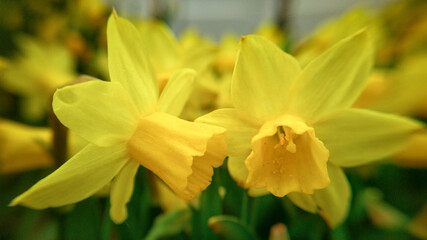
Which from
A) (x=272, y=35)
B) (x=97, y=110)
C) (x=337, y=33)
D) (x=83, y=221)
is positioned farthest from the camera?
(x=272, y=35)

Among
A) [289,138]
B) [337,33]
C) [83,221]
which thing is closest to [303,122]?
[289,138]

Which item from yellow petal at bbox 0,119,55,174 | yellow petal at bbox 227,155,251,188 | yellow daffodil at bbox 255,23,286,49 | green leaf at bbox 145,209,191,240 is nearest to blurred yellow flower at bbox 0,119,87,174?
yellow petal at bbox 0,119,55,174

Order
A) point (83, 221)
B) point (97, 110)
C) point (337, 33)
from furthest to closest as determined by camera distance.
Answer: point (337, 33), point (83, 221), point (97, 110)

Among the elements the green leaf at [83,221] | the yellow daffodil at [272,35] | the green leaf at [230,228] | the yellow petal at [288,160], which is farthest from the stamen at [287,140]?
the yellow daffodil at [272,35]

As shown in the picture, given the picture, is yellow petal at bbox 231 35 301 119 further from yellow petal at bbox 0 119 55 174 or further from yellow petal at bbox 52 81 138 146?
yellow petal at bbox 0 119 55 174

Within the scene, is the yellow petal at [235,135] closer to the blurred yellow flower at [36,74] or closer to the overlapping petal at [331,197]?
the overlapping petal at [331,197]

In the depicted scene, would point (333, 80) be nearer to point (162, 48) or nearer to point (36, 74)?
point (162, 48)

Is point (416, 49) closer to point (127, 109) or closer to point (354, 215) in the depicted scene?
point (354, 215)

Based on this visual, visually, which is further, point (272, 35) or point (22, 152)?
point (272, 35)
